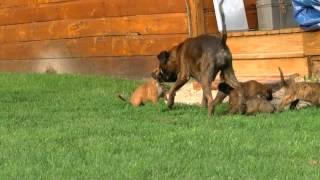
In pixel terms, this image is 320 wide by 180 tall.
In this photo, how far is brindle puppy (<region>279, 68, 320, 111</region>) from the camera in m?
9.59

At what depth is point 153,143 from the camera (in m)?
7.33

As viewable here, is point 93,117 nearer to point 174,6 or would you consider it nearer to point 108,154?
point 108,154

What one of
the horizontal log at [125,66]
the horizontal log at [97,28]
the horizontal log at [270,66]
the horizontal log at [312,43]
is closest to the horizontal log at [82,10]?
the horizontal log at [97,28]

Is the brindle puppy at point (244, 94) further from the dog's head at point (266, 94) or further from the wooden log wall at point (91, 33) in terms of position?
the wooden log wall at point (91, 33)

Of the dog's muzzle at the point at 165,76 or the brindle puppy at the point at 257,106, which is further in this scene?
the dog's muzzle at the point at 165,76

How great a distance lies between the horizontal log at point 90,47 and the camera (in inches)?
564

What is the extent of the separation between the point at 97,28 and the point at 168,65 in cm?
547

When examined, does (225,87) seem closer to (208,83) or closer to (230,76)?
(230,76)

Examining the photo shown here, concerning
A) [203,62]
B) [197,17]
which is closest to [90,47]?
[197,17]

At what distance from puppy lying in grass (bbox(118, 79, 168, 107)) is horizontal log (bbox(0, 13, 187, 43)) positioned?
2634mm

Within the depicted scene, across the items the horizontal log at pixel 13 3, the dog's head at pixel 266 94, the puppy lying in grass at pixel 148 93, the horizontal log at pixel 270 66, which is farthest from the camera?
the horizontal log at pixel 13 3

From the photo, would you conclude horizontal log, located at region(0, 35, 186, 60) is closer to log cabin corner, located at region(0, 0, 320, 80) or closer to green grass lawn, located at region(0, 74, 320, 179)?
log cabin corner, located at region(0, 0, 320, 80)

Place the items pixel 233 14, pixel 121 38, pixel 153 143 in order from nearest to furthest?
pixel 153 143, pixel 233 14, pixel 121 38

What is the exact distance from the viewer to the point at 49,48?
659 inches
